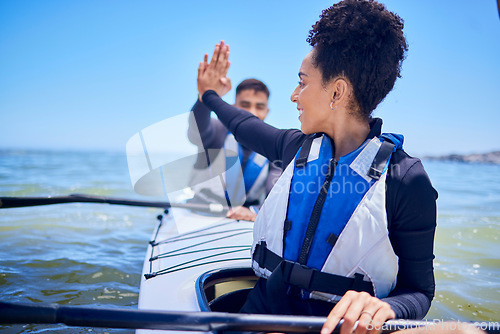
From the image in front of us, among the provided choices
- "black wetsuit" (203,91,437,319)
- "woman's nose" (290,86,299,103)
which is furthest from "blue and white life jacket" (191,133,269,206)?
"black wetsuit" (203,91,437,319)

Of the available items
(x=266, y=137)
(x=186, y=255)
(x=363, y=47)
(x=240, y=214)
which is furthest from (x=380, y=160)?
(x=240, y=214)

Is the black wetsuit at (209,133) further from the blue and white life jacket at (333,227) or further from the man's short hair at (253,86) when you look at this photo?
the blue and white life jacket at (333,227)

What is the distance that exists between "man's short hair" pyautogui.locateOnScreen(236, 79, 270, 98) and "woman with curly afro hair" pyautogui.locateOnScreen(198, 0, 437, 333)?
286cm

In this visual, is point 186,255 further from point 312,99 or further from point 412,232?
point 412,232

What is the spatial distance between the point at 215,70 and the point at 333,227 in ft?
3.29

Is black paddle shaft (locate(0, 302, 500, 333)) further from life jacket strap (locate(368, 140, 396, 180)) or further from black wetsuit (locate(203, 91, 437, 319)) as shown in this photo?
life jacket strap (locate(368, 140, 396, 180))

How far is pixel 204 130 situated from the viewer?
2951mm

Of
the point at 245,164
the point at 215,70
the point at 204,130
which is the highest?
the point at 215,70

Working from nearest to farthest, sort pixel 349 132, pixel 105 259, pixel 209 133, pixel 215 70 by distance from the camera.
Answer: pixel 349 132 → pixel 215 70 → pixel 209 133 → pixel 105 259

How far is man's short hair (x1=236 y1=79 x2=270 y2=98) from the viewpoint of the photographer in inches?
165

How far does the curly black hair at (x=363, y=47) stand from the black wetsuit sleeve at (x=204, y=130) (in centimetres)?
142

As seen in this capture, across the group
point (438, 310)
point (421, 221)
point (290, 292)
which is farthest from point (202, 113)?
point (438, 310)

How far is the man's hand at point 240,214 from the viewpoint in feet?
10.9

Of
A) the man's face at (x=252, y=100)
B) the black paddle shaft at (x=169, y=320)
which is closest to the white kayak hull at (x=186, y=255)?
the black paddle shaft at (x=169, y=320)
